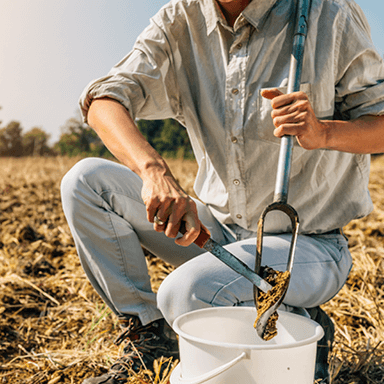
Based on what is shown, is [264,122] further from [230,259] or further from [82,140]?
[82,140]

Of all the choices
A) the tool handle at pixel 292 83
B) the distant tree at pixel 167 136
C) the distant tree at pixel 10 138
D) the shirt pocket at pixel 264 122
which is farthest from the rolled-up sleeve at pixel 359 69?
the distant tree at pixel 10 138

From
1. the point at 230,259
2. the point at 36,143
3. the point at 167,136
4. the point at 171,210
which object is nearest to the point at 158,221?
the point at 171,210

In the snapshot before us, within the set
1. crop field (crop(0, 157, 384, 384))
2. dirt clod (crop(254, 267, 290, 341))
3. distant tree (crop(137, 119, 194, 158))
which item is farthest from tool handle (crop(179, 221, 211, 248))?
distant tree (crop(137, 119, 194, 158))

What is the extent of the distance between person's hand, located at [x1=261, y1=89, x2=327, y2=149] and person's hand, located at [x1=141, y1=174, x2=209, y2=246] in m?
0.36

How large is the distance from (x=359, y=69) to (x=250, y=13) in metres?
0.41

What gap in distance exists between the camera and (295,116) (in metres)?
1.28

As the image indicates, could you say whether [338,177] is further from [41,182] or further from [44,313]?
[41,182]

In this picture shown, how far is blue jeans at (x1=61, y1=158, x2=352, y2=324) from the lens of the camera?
1372mm

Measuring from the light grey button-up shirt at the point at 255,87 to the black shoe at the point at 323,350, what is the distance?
12.1 inches

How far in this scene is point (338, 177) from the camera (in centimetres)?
158

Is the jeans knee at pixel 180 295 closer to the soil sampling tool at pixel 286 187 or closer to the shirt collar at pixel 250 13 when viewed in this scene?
the soil sampling tool at pixel 286 187

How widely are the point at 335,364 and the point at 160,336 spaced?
25.8 inches

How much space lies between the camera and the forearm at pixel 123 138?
132 cm

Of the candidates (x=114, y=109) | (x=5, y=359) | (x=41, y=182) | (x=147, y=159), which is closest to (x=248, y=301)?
(x=147, y=159)
